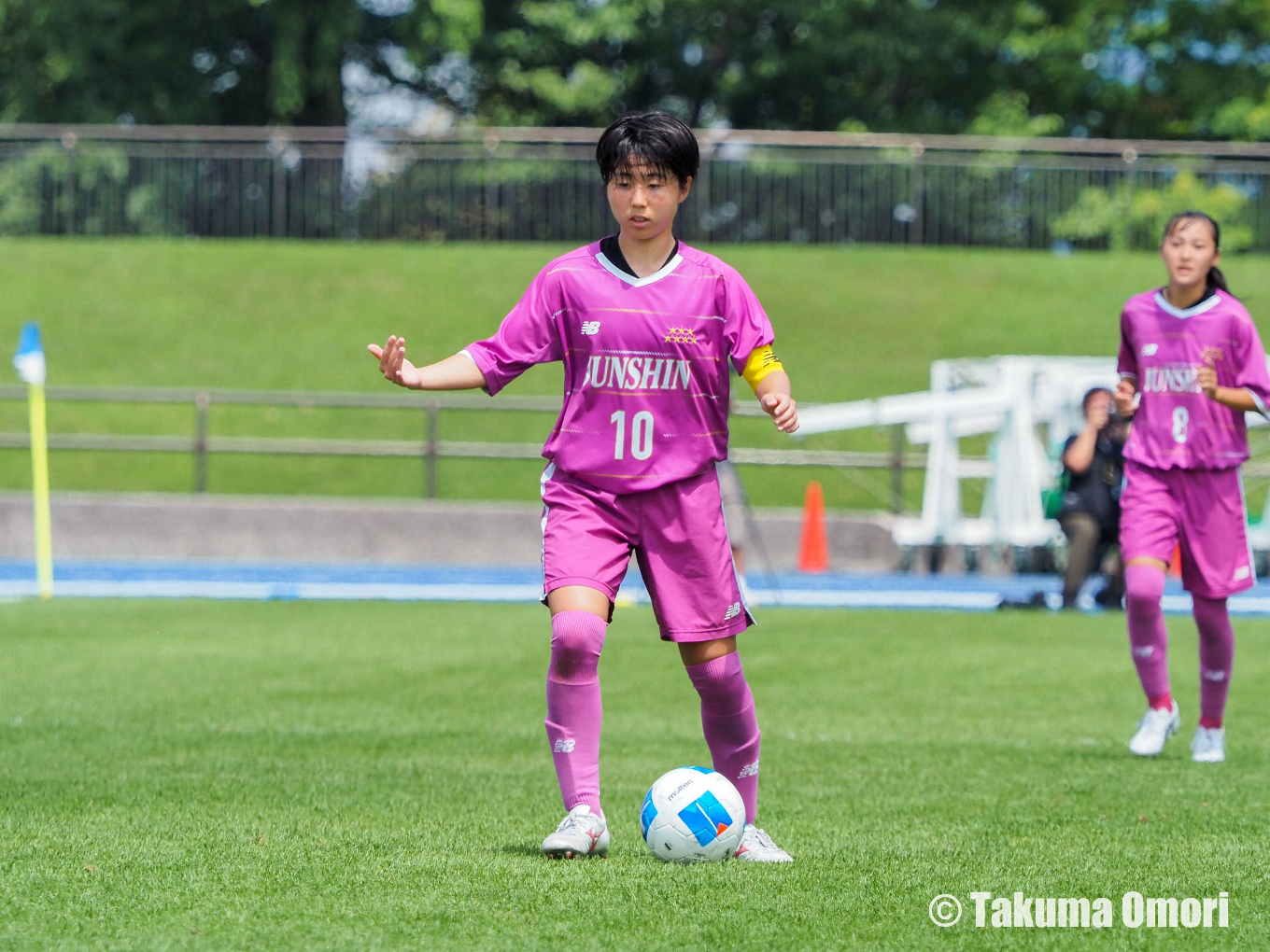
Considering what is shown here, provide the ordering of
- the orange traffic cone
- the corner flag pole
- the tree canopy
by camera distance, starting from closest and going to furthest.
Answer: the corner flag pole
the orange traffic cone
the tree canopy

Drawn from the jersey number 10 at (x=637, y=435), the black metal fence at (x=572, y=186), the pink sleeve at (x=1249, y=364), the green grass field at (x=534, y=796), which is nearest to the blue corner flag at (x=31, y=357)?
the green grass field at (x=534, y=796)

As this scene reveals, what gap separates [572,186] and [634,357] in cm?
2274

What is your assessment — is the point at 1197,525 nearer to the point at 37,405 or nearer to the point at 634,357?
the point at 634,357

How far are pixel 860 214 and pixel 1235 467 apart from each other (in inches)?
818

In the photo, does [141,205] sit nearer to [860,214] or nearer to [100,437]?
[100,437]

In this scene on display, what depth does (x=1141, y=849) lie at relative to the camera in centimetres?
471

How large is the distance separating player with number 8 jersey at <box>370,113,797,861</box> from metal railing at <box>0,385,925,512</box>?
15.9m

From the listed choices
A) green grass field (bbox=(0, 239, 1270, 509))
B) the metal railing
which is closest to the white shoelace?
the metal railing

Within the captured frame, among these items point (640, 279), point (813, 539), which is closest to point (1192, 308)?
point (640, 279)

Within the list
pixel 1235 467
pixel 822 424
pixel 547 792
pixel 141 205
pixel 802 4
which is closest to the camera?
pixel 547 792

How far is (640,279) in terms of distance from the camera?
472 centimetres

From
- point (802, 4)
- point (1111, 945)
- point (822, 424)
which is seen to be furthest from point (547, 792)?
point (802, 4)

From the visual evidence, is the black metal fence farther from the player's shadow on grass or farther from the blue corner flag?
the player's shadow on grass

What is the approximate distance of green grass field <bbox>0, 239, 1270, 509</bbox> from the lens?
2233 cm
